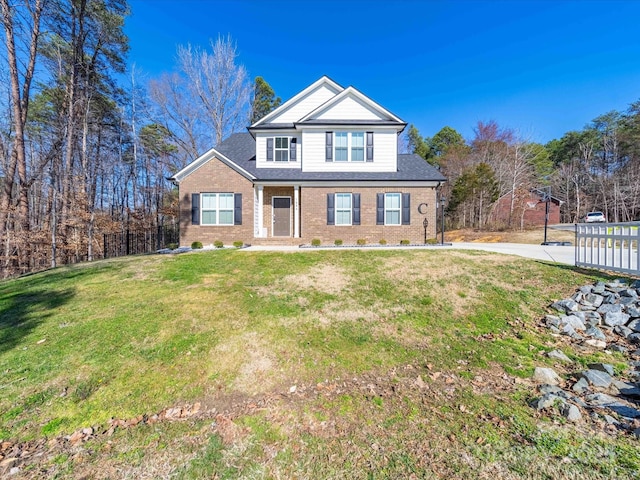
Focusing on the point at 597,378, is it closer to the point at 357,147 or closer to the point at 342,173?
the point at 342,173

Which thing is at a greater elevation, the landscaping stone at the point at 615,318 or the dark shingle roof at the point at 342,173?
the dark shingle roof at the point at 342,173

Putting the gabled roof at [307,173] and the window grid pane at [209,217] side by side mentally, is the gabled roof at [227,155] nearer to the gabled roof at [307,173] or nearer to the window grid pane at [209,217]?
the gabled roof at [307,173]

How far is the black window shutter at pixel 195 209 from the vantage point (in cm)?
1384

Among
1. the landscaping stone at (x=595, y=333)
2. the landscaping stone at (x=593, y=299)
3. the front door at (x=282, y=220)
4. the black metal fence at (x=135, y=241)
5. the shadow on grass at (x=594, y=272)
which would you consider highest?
the front door at (x=282, y=220)

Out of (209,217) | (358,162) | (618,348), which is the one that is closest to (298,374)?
(618,348)

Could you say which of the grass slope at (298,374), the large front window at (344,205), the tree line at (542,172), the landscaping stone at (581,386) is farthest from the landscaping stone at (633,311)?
the tree line at (542,172)

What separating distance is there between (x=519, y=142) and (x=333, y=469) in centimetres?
3342

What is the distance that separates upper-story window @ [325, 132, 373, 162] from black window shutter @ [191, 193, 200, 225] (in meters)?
7.16

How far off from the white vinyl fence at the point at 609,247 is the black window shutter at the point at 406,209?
6.95 m

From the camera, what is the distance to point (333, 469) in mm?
2521

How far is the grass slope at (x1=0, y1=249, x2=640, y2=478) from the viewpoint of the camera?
2.62 m

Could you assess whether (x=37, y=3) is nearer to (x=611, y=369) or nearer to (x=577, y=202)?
(x=611, y=369)

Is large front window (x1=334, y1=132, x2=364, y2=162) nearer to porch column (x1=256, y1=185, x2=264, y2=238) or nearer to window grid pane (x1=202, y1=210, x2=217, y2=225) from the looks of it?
porch column (x1=256, y1=185, x2=264, y2=238)

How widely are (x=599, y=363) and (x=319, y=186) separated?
1195 cm
